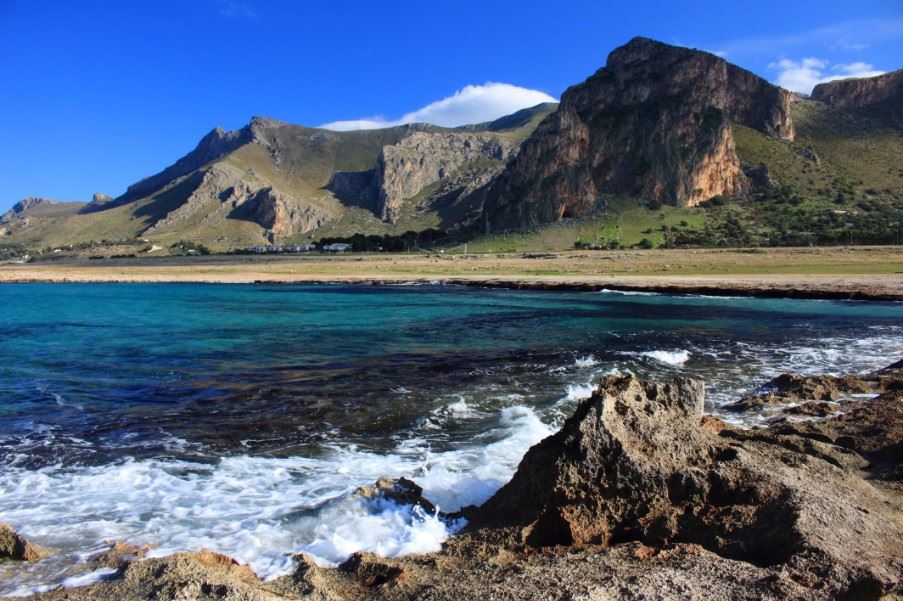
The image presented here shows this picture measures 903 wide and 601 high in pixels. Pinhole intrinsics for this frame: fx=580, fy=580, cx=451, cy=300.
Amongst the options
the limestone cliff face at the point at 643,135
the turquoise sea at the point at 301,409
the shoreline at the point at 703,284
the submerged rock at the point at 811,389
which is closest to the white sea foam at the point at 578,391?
the turquoise sea at the point at 301,409

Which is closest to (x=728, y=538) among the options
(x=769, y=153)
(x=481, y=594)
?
(x=481, y=594)

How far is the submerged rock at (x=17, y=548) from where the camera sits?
227 inches

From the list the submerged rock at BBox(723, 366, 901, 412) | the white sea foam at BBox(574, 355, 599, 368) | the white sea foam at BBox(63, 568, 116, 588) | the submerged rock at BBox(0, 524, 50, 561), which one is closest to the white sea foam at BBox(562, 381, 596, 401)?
the white sea foam at BBox(574, 355, 599, 368)

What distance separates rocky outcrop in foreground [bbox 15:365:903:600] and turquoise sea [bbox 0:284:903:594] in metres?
0.70

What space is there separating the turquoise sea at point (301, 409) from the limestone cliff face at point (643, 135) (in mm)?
138461

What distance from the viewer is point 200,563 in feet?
16.4

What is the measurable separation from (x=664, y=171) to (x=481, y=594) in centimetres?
16930

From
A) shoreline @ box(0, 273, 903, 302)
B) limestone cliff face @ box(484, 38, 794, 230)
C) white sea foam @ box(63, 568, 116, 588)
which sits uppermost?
limestone cliff face @ box(484, 38, 794, 230)

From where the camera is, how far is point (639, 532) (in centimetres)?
564

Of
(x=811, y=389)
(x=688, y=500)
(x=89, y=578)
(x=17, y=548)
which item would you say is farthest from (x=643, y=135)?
(x=89, y=578)

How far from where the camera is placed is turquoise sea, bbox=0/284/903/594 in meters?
6.71

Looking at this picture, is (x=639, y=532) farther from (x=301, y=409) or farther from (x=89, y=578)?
(x=301, y=409)

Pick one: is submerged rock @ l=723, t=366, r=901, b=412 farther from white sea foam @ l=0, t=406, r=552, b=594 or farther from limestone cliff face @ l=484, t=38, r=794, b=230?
limestone cliff face @ l=484, t=38, r=794, b=230

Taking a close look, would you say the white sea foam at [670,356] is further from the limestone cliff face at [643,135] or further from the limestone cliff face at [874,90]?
the limestone cliff face at [874,90]
